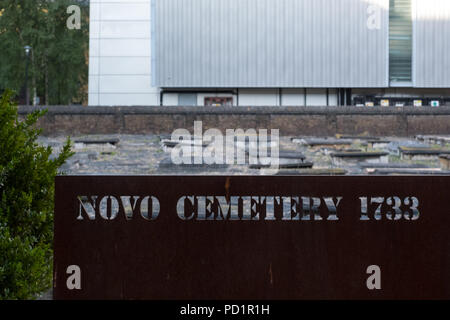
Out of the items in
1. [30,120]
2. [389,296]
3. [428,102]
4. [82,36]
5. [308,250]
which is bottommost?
[389,296]

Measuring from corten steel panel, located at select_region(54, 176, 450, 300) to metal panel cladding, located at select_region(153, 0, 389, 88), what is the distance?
89.0 ft

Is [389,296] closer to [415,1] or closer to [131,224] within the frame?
[131,224]

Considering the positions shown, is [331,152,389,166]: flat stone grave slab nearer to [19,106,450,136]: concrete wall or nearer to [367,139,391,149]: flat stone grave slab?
[367,139,391,149]: flat stone grave slab

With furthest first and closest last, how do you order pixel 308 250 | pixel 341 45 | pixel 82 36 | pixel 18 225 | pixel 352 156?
pixel 82 36 → pixel 341 45 → pixel 352 156 → pixel 18 225 → pixel 308 250

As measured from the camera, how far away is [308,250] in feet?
9.70

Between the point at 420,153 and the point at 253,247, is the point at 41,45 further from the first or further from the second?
the point at 253,247

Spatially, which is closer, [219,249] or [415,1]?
[219,249]

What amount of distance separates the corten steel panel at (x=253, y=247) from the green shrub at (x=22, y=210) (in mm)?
345

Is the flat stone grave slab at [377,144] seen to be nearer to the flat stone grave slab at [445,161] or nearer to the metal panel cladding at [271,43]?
the flat stone grave slab at [445,161]

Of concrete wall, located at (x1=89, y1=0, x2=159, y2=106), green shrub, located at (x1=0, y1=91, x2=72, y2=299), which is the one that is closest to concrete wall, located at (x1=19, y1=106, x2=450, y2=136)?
concrete wall, located at (x1=89, y1=0, x2=159, y2=106)

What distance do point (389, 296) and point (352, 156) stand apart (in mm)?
9911

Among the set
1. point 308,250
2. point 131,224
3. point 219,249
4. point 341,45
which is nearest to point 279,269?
point 308,250

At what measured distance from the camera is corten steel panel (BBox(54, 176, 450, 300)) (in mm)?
2926

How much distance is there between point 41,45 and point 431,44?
26264 mm
